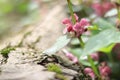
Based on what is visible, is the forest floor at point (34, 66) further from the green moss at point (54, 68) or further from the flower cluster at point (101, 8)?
the flower cluster at point (101, 8)

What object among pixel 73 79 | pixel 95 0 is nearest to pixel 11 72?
pixel 73 79

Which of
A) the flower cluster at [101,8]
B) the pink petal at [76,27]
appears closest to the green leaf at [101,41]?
the pink petal at [76,27]

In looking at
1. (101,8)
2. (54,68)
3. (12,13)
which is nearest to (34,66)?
(54,68)

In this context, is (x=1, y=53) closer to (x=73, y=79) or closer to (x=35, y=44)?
(x=73, y=79)

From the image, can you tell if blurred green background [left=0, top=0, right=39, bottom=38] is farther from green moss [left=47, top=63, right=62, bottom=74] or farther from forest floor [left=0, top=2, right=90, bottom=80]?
green moss [left=47, top=63, right=62, bottom=74]

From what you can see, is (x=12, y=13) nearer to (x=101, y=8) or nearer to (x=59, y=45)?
(x=101, y=8)

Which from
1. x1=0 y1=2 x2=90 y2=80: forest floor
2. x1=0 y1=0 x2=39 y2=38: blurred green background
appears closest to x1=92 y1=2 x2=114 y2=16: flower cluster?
x1=0 y1=2 x2=90 y2=80: forest floor

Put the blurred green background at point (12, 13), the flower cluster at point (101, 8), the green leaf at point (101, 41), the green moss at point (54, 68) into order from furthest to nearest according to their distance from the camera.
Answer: the blurred green background at point (12, 13) < the flower cluster at point (101, 8) < the green moss at point (54, 68) < the green leaf at point (101, 41)

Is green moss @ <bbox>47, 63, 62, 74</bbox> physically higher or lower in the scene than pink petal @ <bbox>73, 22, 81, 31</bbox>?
lower
